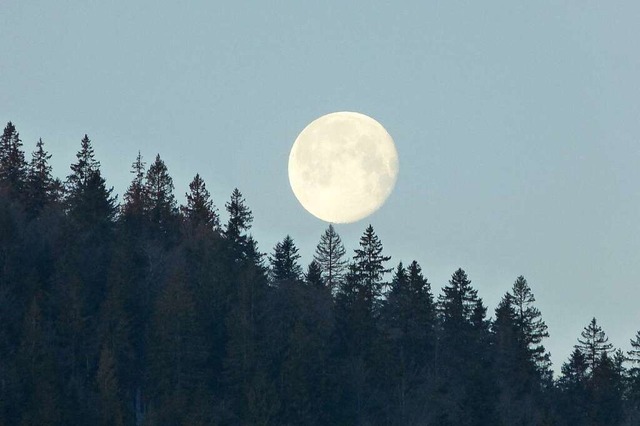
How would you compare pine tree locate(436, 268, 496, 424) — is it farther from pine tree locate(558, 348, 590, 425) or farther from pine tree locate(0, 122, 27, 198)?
pine tree locate(0, 122, 27, 198)

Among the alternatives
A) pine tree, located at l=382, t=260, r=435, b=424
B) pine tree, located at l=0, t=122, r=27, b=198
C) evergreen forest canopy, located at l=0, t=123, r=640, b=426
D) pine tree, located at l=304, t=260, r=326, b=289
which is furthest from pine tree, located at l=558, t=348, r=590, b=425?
pine tree, located at l=0, t=122, r=27, b=198

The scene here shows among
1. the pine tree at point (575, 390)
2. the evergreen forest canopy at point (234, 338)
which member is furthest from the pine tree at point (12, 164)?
the pine tree at point (575, 390)

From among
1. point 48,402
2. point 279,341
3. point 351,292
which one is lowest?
point 48,402

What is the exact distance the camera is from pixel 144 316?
80562 millimetres

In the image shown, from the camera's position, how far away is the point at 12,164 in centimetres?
10500

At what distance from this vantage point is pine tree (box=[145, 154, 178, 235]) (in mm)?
103875

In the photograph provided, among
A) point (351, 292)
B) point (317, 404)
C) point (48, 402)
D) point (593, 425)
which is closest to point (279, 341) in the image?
point (317, 404)

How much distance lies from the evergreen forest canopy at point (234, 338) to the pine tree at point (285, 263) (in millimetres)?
166

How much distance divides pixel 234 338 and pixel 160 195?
106ft

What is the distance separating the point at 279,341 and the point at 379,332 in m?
7.91

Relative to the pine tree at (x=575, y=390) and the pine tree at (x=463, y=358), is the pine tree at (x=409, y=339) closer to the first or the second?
the pine tree at (x=463, y=358)

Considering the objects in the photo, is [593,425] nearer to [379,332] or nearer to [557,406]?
[557,406]

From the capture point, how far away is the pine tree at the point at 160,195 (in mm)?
103875

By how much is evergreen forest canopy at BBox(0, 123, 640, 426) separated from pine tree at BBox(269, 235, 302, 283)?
6.5 inches
